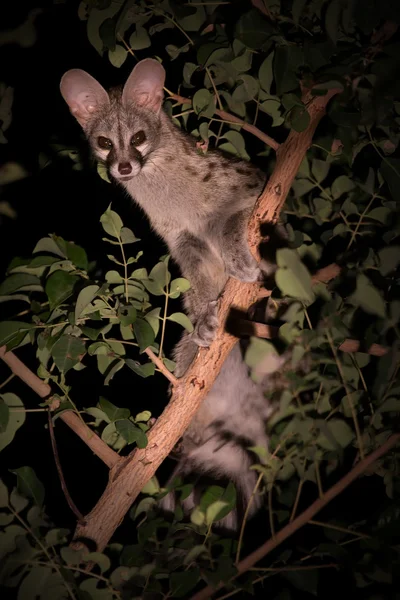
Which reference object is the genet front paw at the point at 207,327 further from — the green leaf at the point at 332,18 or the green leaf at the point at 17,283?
the green leaf at the point at 332,18

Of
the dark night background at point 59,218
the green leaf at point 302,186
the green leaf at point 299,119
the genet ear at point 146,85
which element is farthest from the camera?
the dark night background at point 59,218

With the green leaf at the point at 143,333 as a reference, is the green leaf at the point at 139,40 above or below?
above

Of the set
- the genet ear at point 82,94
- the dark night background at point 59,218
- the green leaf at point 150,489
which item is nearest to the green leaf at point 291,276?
the green leaf at point 150,489

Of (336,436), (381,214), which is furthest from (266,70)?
(336,436)

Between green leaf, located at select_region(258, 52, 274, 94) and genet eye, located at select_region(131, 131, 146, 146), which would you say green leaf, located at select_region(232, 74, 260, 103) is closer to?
green leaf, located at select_region(258, 52, 274, 94)

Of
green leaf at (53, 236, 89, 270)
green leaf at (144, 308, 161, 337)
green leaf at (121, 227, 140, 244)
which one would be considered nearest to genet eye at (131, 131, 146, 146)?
green leaf at (121, 227, 140, 244)

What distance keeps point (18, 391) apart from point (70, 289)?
314 cm

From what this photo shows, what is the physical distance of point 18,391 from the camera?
4.45 m

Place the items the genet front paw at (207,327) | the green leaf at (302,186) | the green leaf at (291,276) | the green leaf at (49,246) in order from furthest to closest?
the genet front paw at (207,327), the green leaf at (302,186), the green leaf at (49,246), the green leaf at (291,276)

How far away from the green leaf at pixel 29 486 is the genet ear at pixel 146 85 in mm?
1870

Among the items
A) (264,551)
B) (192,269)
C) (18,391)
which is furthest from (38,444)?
(264,551)

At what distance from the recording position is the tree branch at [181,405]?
75.7 inches

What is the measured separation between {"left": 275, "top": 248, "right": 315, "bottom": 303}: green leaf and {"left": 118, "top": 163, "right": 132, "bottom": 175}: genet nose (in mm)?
1682

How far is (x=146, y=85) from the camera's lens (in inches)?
115
